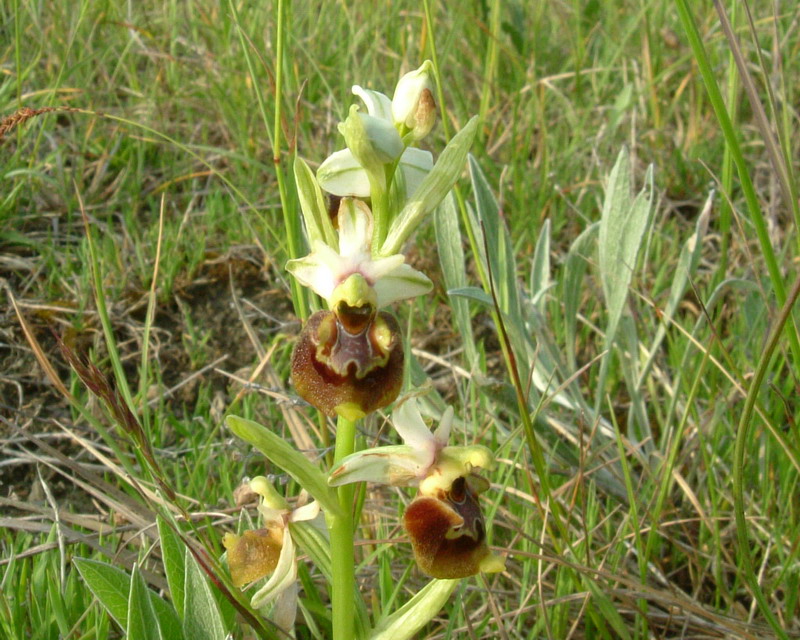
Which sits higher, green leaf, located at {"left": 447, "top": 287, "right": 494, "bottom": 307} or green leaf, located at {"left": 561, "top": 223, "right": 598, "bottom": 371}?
green leaf, located at {"left": 447, "top": 287, "right": 494, "bottom": 307}

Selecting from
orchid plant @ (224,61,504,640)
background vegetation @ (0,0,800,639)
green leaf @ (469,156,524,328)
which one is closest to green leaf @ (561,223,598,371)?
background vegetation @ (0,0,800,639)

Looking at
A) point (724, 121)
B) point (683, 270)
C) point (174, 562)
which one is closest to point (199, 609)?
point (174, 562)

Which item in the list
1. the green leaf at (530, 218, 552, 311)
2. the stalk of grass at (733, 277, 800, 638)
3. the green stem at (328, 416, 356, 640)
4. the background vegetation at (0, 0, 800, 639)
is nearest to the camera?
the stalk of grass at (733, 277, 800, 638)

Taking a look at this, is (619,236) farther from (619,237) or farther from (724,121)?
(724,121)

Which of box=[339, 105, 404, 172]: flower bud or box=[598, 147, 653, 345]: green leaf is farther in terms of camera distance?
box=[598, 147, 653, 345]: green leaf

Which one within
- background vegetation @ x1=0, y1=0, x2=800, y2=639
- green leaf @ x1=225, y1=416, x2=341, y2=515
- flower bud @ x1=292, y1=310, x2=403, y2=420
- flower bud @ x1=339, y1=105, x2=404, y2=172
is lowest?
background vegetation @ x1=0, y1=0, x2=800, y2=639

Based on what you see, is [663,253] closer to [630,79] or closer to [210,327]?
[630,79]

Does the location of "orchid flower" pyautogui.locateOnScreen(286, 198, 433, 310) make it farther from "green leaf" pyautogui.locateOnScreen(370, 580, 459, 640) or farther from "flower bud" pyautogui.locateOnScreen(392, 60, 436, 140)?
"green leaf" pyautogui.locateOnScreen(370, 580, 459, 640)

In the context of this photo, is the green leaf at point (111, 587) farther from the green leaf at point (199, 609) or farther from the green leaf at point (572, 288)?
Answer: the green leaf at point (572, 288)
